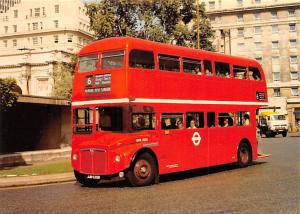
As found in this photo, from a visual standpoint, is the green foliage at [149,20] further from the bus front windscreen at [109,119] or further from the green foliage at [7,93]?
the bus front windscreen at [109,119]

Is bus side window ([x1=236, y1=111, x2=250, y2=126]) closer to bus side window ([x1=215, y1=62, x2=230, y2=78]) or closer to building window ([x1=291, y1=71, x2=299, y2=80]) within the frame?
bus side window ([x1=215, y1=62, x2=230, y2=78])

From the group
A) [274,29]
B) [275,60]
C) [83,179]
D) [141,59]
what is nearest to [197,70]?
[141,59]

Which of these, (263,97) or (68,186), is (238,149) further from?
(68,186)

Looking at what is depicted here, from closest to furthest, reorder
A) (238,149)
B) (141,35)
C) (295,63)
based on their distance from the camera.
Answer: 1. (238,149)
2. (141,35)
3. (295,63)

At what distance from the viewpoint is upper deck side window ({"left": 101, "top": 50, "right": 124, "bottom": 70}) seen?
46.4 ft

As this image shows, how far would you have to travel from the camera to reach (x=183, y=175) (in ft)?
56.6

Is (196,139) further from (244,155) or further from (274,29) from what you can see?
(274,29)

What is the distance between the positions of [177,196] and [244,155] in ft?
27.2

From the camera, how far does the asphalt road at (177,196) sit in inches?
396

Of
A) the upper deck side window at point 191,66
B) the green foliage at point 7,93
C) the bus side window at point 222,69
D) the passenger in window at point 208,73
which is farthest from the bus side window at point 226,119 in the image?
the green foliage at point 7,93

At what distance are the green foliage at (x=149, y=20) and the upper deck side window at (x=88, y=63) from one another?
112 ft

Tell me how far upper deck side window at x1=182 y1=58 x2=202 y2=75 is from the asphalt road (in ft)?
12.3

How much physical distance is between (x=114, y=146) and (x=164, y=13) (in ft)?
133

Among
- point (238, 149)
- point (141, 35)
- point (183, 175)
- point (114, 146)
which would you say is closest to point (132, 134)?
point (114, 146)
